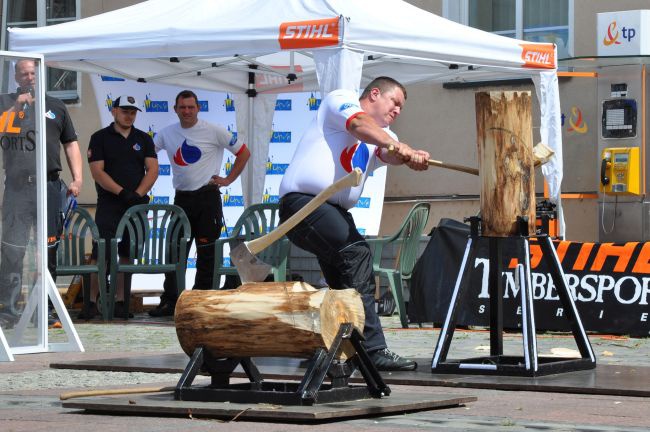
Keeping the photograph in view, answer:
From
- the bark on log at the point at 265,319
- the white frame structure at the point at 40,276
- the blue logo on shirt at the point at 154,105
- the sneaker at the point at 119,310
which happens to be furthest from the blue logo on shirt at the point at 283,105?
the bark on log at the point at 265,319

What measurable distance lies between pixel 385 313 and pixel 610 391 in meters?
7.24

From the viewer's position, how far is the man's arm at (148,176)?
554 inches

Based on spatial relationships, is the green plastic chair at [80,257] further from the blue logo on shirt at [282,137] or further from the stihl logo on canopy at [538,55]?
the stihl logo on canopy at [538,55]

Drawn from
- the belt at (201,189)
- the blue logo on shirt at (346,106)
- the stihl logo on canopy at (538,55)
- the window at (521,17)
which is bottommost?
the belt at (201,189)

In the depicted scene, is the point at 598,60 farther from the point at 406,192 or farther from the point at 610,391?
the point at 610,391

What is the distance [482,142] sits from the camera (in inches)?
320

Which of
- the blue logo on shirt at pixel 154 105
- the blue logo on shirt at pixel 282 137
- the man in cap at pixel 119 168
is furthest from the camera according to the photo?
the blue logo on shirt at pixel 282 137

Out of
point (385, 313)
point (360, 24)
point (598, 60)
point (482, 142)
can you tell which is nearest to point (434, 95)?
point (598, 60)

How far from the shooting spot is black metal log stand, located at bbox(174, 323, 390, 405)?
628 cm

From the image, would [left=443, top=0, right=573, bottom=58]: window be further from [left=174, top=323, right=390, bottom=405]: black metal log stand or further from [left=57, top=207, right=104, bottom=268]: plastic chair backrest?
[left=174, top=323, right=390, bottom=405]: black metal log stand

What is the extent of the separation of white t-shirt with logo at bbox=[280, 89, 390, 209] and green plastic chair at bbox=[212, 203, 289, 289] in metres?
5.06

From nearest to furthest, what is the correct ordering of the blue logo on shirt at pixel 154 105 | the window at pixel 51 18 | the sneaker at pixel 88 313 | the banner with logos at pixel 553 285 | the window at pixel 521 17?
the banner with logos at pixel 553 285
the sneaker at pixel 88 313
the blue logo on shirt at pixel 154 105
the window at pixel 521 17
the window at pixel 51 18

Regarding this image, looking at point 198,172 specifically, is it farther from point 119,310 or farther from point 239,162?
point 119,310

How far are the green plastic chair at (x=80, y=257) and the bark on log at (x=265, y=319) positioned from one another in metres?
6.67
